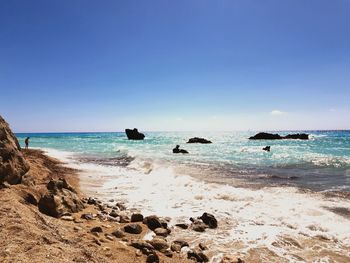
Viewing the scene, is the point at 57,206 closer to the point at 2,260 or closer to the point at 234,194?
the point at 2,260

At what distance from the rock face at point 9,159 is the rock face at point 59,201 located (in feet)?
3.34

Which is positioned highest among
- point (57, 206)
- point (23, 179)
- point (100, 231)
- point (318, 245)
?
point (23, 179)

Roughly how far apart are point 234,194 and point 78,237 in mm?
7939

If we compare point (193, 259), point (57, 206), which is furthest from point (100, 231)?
point (193, 259)

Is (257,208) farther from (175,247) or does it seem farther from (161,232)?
(175,247)

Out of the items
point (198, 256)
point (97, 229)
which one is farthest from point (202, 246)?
point (97, 229)

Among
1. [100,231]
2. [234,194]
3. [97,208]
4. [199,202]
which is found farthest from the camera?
[234,194]

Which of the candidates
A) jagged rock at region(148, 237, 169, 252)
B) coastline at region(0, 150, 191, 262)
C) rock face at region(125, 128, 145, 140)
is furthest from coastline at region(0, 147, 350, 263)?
rock face at region(125, 128, 145, 140)

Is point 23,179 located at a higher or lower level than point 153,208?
higher

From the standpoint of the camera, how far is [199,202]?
11.4 meters

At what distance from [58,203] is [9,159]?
1.95 metres

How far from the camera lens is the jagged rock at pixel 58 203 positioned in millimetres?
7642

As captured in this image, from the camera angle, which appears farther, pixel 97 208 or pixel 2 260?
pixel 97 208

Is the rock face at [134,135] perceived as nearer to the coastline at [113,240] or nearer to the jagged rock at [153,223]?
the coastline at [113,240]
